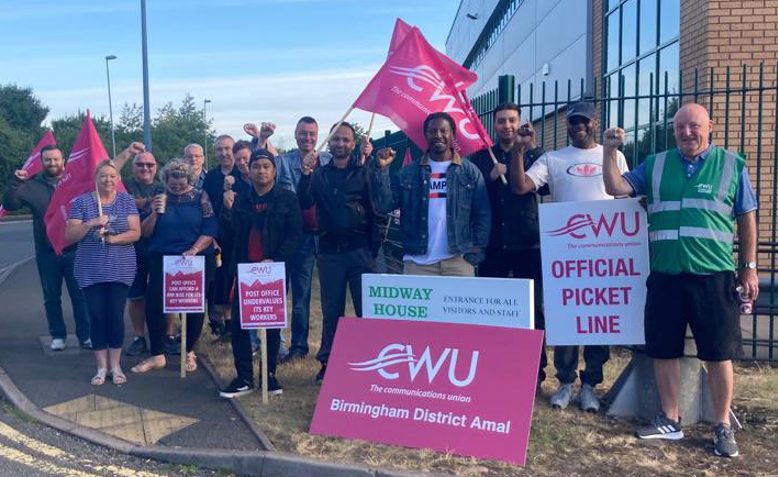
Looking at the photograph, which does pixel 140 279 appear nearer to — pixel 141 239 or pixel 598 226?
pixel 141 239

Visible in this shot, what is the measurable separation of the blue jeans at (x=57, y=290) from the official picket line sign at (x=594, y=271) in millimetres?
4706

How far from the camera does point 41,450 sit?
511 cm

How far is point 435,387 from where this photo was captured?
5.04 meters

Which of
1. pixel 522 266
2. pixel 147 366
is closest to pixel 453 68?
pixel 522 266

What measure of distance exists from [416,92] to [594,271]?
1922 mm

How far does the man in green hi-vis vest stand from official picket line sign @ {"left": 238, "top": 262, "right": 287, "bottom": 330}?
8.39 feet

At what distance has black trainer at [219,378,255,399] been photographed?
6.02 metres

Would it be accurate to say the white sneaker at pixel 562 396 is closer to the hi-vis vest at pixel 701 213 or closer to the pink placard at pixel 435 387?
the pink placard at pixel 435 387

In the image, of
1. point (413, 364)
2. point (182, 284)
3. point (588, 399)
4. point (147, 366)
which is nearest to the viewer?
point (413, 364)

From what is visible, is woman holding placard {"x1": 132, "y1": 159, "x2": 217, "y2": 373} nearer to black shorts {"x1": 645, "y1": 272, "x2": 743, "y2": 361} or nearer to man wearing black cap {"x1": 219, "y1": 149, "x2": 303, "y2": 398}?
man wearing black cap {"x1": 219, "y1": 149, "x2": 303, "y2": 398}

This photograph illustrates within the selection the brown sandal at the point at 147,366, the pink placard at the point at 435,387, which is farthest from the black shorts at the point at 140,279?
the pink placard at the point at 435,387

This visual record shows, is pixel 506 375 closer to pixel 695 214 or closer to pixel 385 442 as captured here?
pixel 385 442

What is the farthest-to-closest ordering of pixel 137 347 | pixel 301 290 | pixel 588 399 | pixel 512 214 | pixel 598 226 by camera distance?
1. pixel 137 347
2. pixel 301 290
3. pixel 512 214
4. pixel 588 399
5. pixel 598 226

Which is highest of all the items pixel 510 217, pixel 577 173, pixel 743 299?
pixel 577 173
